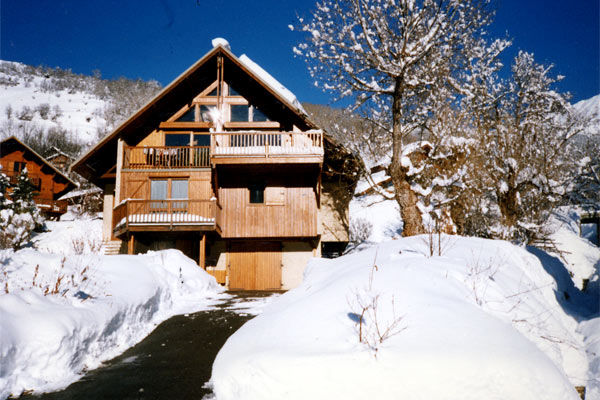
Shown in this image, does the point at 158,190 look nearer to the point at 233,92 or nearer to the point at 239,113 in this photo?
the point at 239,113

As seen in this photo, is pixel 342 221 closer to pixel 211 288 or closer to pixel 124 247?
pixel 211 288

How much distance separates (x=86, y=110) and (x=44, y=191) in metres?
84.1

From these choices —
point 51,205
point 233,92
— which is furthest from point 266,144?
point 51,205

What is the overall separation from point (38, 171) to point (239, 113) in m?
25.2

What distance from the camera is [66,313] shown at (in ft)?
16.2

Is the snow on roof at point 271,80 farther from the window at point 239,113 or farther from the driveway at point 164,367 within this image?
the driveway at point 164,367

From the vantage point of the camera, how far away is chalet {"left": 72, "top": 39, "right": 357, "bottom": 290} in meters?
16.0

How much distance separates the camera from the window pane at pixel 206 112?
17.6 m

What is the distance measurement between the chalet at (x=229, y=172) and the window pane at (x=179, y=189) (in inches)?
1.9

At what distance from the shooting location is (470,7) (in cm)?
1152

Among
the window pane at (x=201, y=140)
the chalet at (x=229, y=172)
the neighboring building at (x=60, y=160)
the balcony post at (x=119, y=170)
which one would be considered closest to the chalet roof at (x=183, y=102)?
the chalet at (x=229, y=172)

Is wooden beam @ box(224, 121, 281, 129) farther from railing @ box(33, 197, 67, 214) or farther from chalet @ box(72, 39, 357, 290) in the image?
railing @ box(33, 197, 67, 214)

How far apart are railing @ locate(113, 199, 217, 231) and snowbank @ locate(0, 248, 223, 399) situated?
5637mm

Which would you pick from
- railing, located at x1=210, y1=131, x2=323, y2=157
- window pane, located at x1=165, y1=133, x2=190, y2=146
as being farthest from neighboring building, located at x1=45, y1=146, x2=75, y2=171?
railing, located at x1=210, y1=131, x2=323, y2=157
